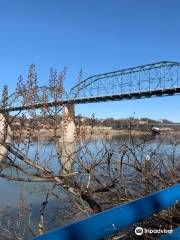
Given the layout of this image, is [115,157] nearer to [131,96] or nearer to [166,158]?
[166,158]

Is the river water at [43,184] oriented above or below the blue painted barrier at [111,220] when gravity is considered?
below

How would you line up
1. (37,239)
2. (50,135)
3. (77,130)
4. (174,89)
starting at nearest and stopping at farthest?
1. (37,239)
2. (50,135)
3. (77,130)
4. (174,89)

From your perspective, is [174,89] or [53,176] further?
[174,89]

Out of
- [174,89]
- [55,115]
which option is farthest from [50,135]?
[174,89]

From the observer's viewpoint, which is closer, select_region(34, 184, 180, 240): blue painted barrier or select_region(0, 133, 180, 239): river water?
select_region(34, 184, 180, 240): blue painted barrier

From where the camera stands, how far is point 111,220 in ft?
7.61

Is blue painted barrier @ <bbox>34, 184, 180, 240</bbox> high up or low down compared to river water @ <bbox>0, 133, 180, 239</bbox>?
up

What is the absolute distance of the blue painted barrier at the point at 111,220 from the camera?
1.94 metres

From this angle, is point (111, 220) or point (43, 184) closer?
point (111, 220)

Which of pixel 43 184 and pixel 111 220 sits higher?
pixel 111 220

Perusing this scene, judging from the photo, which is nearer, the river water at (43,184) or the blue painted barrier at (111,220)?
the blue painted barrier at (111,220)

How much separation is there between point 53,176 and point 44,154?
1087 mm

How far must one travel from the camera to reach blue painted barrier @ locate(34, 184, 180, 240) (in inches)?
76.3

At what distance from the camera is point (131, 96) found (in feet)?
220
